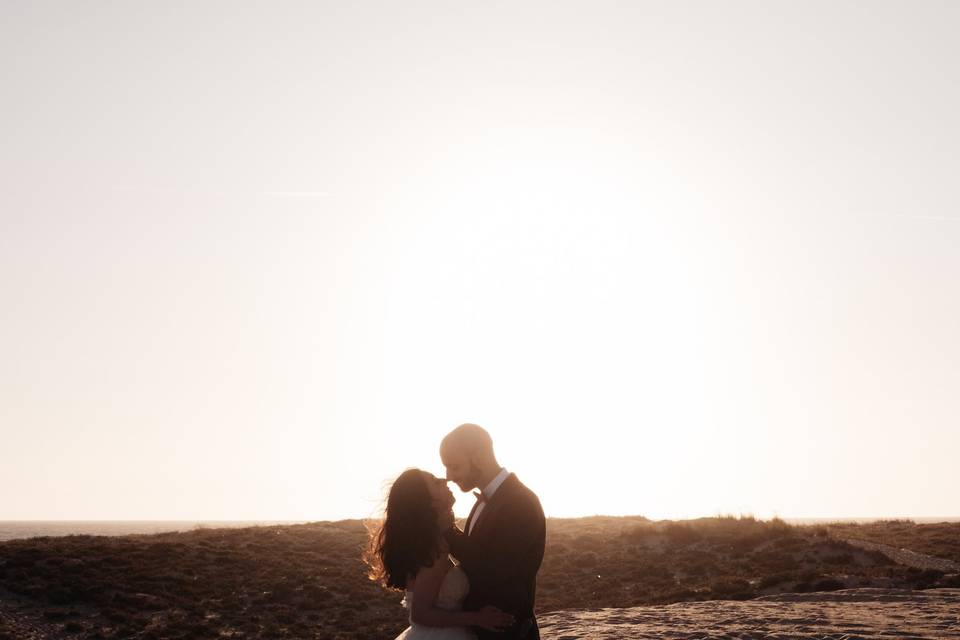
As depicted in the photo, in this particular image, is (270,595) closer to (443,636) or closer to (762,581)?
(762,581)

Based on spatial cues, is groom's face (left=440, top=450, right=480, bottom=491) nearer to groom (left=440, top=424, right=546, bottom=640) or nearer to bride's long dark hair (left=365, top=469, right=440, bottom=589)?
groom (left=440, top=424, right=546, bottom=640)

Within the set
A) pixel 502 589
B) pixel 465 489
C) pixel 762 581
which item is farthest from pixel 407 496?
pixel 762 581

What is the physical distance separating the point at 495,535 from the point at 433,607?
2.99 feet

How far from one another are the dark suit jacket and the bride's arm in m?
0.16

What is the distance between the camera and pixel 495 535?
25.4 feet

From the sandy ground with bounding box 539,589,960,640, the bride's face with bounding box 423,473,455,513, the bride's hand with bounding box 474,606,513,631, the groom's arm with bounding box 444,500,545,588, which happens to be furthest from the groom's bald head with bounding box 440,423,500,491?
the sandy ground with bounding box 539,589,960,640

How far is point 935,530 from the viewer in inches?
1590

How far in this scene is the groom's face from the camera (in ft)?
26.2

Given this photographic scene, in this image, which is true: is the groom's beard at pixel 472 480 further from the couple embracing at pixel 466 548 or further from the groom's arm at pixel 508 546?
the groom's arm at pixel 508 546

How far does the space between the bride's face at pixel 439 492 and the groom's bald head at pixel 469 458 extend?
0.12 metres

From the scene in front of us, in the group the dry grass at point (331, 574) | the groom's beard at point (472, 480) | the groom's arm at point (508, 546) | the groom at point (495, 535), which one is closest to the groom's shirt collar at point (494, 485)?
the groom at point (495, 535)

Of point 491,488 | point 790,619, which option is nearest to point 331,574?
point 790,619

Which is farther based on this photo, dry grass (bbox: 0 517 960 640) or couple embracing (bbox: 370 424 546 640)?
dry grass (bbox: 0 517 960 640)

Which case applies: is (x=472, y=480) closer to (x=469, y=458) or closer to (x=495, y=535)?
(x=469, y=458)
